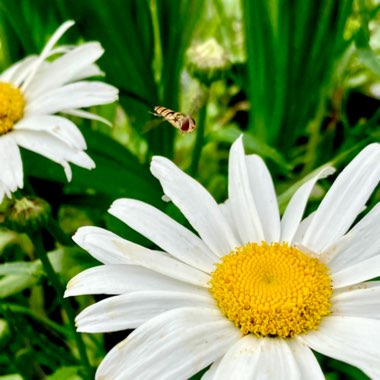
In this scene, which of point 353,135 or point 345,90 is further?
point 345,90

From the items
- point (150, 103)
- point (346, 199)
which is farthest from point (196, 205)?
point (150, 103)

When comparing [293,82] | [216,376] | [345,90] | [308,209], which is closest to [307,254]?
[216,376]

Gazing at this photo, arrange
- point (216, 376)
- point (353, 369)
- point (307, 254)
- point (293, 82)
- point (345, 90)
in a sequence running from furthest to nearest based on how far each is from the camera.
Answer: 1. point (345, 90)
2. point (293, 82)
3. point (353, 369)
4. point (307, 254)
5. point (216, 376)

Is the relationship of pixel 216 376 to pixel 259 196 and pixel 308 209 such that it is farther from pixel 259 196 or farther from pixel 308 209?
pixel 308 209

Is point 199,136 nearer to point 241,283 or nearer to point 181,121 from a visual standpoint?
point 181,121

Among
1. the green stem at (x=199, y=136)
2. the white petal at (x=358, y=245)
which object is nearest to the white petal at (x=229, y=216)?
the white petal at (x=358, y=245)

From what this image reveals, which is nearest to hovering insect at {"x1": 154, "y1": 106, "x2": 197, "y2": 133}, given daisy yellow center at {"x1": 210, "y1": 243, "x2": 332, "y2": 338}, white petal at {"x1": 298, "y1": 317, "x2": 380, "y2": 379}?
daisy yellow center at {"x1": 210, "y1": 243, "x2": 332, "y2": 338}
